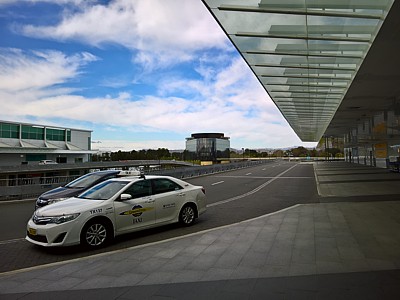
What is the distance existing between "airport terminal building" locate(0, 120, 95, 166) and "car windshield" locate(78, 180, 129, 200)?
164 ft

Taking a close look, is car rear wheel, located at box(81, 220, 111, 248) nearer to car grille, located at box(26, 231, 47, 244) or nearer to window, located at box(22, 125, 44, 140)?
car grille, located at box(26, 231, 47, 244)

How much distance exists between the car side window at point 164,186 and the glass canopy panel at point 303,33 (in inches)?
182

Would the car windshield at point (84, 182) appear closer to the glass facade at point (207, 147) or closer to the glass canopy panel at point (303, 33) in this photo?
the glass canopy panel at point (303, 33)

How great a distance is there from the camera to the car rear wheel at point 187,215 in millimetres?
8484

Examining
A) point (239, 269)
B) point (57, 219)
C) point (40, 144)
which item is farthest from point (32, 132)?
point (239, 269)

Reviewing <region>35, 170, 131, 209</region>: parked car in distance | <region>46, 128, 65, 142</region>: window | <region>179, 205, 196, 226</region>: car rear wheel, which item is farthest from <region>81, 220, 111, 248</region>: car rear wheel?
<region>46, 128, 65, 142</region>: window

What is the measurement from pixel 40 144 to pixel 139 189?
198ft

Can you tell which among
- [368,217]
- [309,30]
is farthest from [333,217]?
[309,30]

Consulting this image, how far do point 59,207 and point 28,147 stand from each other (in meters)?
55.8

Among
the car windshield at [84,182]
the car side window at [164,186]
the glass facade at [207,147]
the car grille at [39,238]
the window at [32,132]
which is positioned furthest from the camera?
the glass facade at [207,147]

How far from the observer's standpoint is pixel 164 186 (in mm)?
8344

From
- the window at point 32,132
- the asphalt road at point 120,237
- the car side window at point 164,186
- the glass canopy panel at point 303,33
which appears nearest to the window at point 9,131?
the window at point 32,132

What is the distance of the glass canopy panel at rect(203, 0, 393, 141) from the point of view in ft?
25.2

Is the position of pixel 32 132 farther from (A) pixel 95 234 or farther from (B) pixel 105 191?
(A) pixel 95 234
